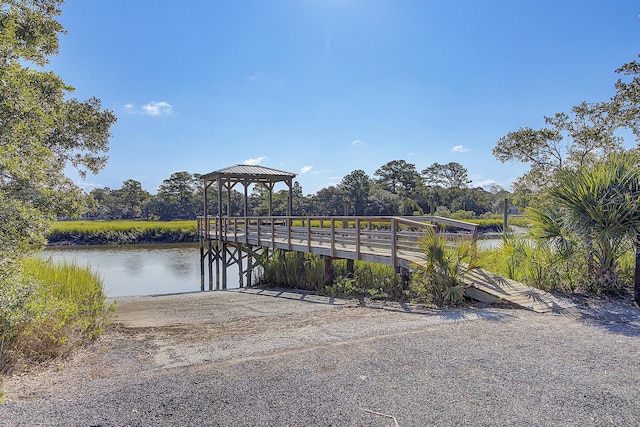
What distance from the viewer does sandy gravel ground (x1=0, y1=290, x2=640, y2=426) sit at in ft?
8.79

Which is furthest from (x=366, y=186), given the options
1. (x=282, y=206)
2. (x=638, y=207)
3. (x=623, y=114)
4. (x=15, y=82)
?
(x=15, y=82)

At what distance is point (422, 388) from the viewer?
121 inches

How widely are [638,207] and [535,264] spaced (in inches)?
71.5

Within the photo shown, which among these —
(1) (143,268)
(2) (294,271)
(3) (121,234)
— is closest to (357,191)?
(3) (121,234)

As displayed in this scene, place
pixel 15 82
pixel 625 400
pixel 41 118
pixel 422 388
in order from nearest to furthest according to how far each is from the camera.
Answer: pixel 625 400
pixel 422 388
pixel 15 82
pixel 41 118

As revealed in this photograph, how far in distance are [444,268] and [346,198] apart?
4096cm

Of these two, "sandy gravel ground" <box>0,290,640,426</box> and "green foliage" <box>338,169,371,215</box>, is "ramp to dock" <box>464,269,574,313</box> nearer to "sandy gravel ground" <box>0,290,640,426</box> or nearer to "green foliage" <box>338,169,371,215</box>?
"sandy gravel ground" <box>0,290,640,426</box>

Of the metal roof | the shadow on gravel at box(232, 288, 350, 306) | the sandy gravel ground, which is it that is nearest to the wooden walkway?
the sandy gravel ground

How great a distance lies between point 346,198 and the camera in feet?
155

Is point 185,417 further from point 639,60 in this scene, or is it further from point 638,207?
point 639,60

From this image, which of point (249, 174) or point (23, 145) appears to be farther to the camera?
point (249, 174)

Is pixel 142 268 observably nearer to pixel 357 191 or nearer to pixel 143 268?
pixel 143 268

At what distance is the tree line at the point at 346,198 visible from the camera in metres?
47.7

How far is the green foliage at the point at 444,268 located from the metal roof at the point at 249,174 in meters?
9.89
